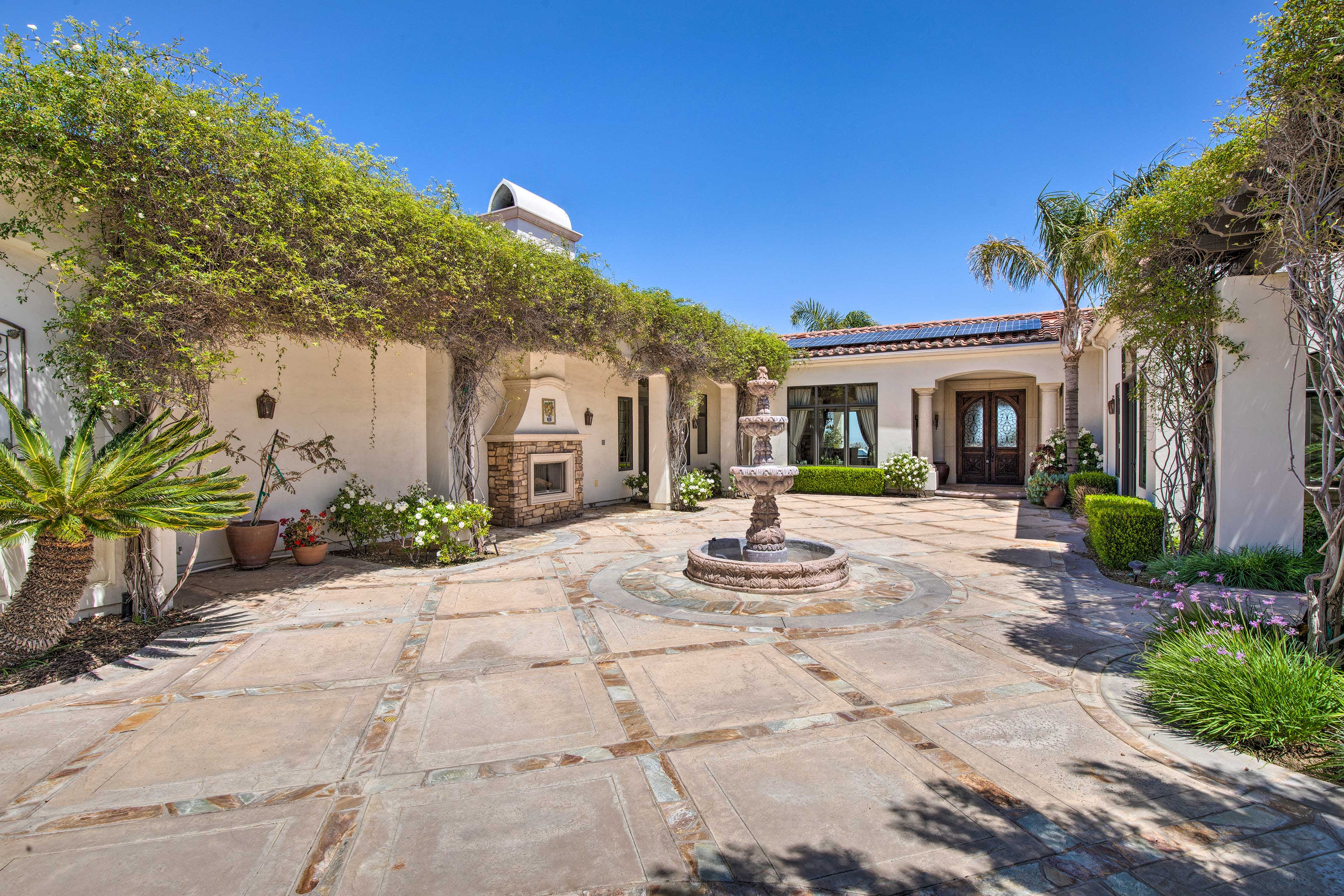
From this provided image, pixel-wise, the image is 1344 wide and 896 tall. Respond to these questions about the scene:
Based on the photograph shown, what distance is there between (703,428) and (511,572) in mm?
10833

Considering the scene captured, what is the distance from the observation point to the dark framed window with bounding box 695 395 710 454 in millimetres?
17672

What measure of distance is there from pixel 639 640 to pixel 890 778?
243 cm

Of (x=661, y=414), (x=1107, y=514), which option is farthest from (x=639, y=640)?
(x=661, y=414)

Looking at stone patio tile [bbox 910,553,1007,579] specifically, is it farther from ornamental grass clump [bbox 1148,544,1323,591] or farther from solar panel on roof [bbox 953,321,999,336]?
solar panel on roof [bbox 953,321,999,336]

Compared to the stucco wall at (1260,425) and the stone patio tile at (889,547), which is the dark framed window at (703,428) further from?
the stucco wall at (1260,425)

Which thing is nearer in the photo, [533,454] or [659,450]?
[533,454]

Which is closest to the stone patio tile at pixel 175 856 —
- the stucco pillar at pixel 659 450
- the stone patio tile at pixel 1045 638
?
the stone patio tile at pixel 1045 638

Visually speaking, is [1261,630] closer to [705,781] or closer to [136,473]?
[705,781]

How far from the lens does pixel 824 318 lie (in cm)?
2997

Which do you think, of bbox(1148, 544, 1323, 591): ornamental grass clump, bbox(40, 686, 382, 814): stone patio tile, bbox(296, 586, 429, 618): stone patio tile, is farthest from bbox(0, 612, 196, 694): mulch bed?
bbox(1148, 544, 1323, 591): ornamental grass clump

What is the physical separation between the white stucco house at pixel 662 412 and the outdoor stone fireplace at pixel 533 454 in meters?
0.04

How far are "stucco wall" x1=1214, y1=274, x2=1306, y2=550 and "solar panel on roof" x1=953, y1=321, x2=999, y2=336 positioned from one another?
10.3m

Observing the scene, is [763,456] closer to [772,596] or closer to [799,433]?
[772,596]

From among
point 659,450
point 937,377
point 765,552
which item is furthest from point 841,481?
point 765,552
